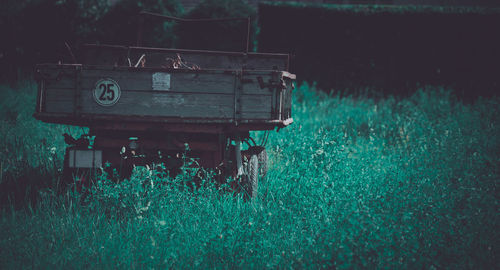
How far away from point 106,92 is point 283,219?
78.7 inches

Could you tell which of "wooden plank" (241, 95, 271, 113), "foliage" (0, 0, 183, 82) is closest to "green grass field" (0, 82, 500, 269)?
"wooden plank" (241, 95, 271, 113)

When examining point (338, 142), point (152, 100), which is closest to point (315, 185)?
point (338, 142)

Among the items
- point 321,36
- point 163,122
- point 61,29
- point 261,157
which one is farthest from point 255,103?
point 61,29

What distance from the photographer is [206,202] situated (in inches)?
175

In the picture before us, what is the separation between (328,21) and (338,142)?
8.31 m

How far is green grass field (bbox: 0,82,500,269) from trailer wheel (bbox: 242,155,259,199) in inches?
5.1

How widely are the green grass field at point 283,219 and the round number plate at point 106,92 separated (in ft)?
2.54

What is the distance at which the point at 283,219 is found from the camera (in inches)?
161

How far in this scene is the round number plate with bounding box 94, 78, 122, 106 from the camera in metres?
4.51

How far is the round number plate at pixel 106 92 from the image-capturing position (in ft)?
14.8

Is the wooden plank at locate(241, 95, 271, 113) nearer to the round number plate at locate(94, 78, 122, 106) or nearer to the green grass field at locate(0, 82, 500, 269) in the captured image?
the green grass field at locate(0, 82, 500, 269)

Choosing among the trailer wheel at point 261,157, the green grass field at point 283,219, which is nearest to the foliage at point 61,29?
the green grass field at point 283,219

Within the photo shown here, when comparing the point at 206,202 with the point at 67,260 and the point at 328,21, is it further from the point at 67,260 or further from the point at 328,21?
the point at 328,21

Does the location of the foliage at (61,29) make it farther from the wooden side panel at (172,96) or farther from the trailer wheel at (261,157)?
the wooden side panel at (172,96)
